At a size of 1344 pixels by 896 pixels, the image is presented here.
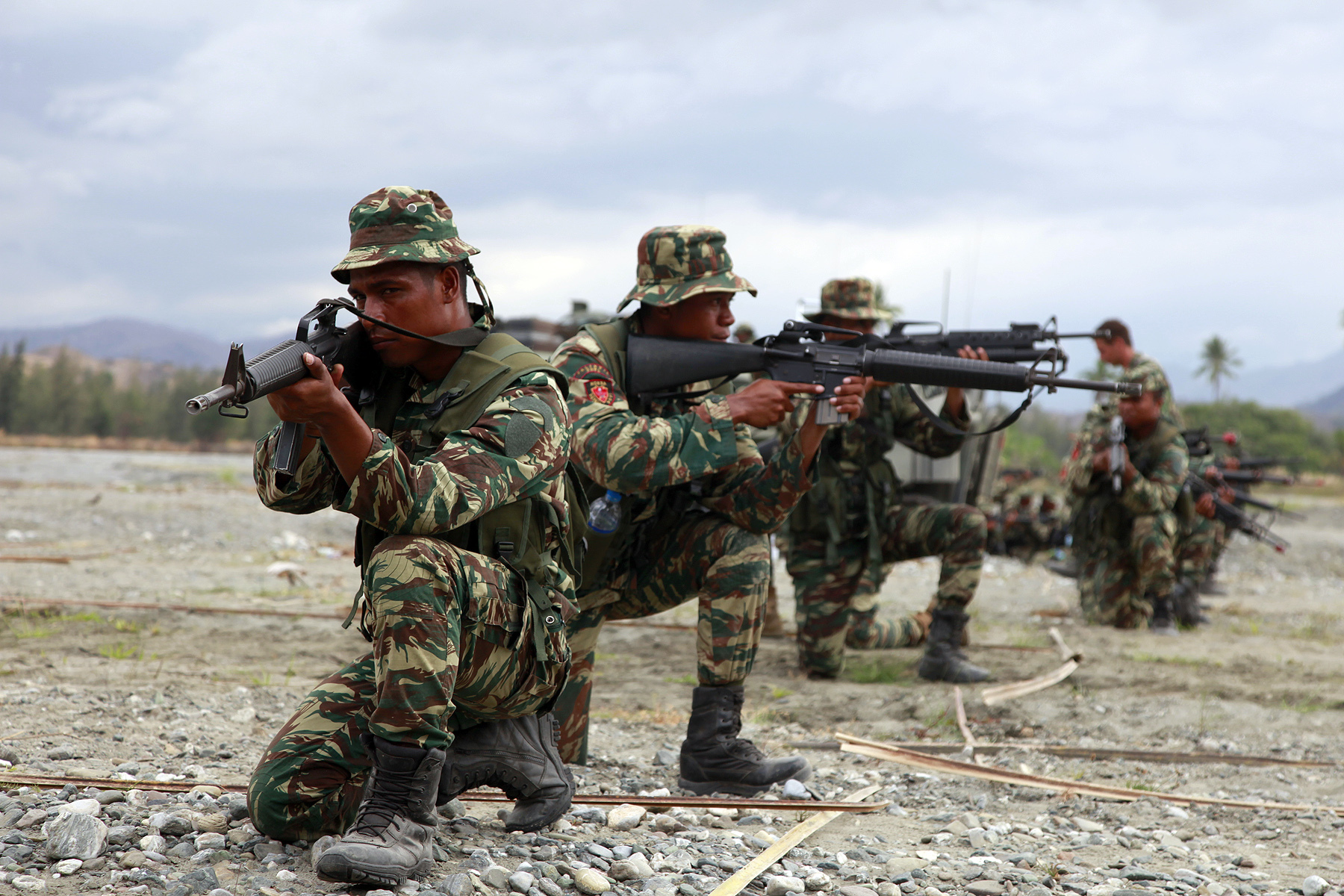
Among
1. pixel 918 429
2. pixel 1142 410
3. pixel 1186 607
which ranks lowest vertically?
pixel 1186 607

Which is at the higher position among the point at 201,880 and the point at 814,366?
the point at 814,366

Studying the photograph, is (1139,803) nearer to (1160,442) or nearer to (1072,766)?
(1072,766)

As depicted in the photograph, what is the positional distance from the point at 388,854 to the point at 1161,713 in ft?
14.8

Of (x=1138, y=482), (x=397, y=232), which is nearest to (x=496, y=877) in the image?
(x=397, y=232)

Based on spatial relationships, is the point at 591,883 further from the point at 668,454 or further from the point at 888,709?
the point at 888,709

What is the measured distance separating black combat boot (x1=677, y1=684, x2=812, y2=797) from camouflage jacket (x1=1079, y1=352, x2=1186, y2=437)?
5.64 m

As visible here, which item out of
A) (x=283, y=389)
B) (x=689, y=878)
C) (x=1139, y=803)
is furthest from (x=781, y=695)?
(x=283, y=389)

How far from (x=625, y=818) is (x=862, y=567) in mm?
3672

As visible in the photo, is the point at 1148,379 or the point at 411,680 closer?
the point at 411,680

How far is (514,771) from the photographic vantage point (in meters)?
3.17

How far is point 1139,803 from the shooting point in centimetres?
417

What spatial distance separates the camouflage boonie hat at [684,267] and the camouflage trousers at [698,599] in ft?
2.92

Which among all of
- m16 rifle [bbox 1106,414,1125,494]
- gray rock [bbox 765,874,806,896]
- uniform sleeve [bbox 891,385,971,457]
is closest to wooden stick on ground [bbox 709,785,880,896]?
gray rock [bbox 765,874,806,896]

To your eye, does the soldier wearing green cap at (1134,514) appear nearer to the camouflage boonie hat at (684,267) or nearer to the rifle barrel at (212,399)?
the camouflage boonie hat at (684,267)
